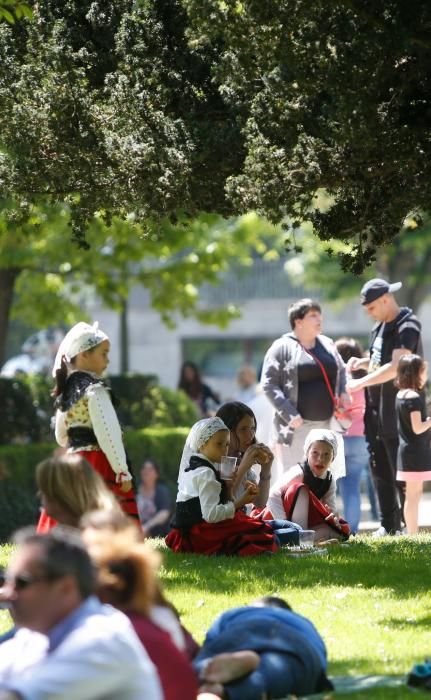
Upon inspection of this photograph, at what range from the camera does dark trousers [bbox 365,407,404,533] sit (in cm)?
1245

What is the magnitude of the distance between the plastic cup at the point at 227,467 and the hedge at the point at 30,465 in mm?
8114

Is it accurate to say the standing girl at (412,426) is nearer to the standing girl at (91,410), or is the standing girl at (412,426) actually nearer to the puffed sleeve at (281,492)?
the puffed sleeve at (281,492)

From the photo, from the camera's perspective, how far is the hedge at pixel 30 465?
59.1ft

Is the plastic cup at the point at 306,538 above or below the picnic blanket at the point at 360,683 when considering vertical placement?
above

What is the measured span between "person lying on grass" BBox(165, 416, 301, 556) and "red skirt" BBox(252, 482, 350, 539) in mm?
330

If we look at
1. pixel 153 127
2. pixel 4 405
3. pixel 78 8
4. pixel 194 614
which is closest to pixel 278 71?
pixel 153 127

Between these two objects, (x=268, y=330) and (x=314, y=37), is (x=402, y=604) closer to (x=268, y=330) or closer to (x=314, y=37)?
(x=314, y=37)

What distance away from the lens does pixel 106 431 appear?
9320 millimetres

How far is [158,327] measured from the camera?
5366 cm

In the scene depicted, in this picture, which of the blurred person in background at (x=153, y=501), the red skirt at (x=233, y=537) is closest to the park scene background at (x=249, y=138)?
the red skirt at (x=233, y=537)

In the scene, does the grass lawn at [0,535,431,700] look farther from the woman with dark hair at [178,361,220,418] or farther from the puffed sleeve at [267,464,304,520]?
the woman with dark hair at [178,361,220,418]

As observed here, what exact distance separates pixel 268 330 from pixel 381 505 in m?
41.6

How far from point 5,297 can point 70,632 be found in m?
17.9

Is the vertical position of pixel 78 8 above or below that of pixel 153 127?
above
